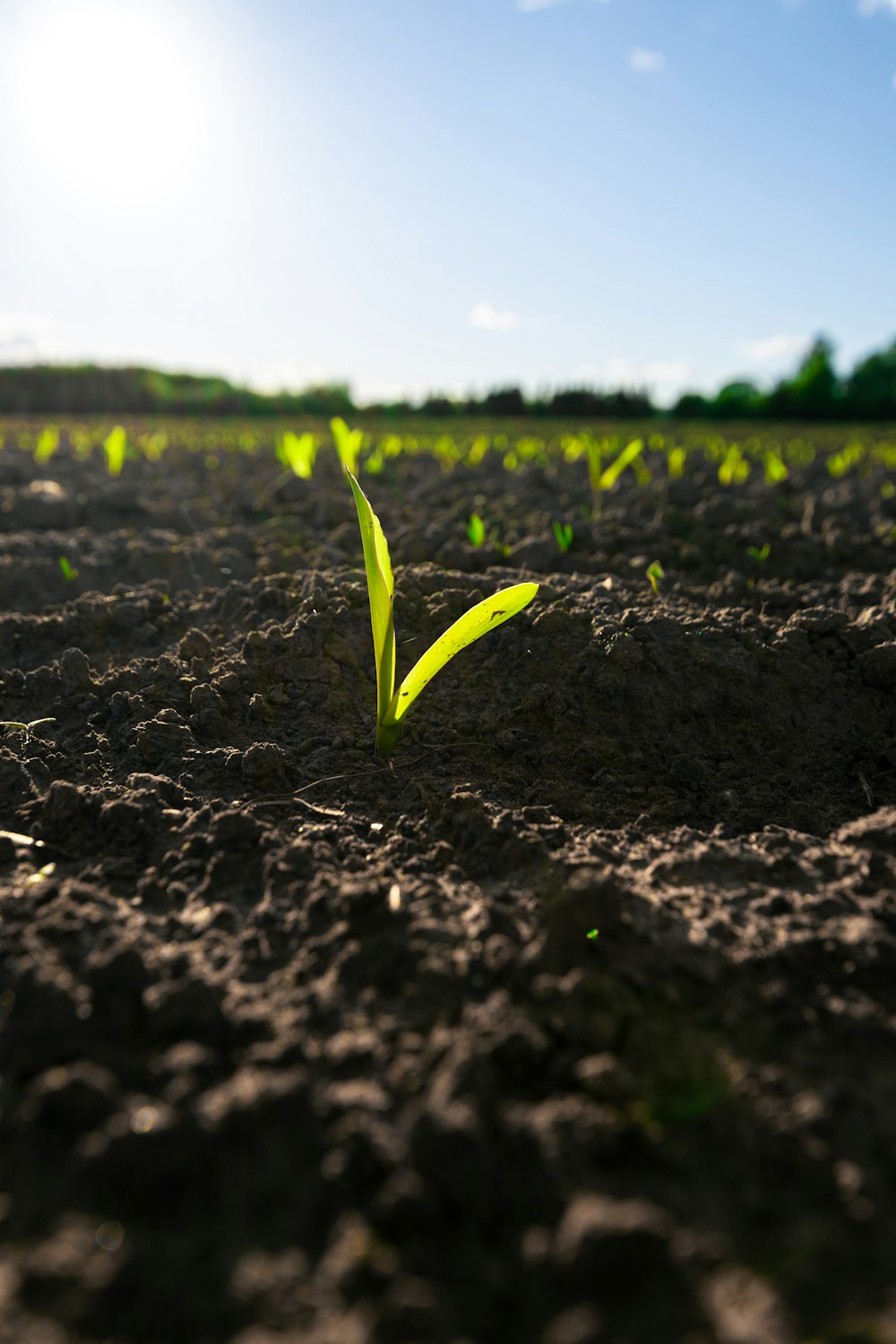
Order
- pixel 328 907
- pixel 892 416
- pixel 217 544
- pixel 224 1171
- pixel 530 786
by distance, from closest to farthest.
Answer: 1. pixel 224 1171
2. pixel 328 907
3. pixel 530 786
4. pixel 217 544
5. pixel 892 416

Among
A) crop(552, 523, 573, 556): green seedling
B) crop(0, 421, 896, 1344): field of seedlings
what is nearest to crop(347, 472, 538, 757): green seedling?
crop(0, 421, 896, 1344): field of seedlings

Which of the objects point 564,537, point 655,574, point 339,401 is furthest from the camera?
point 339,401

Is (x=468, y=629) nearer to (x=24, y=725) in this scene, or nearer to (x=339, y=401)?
(x=24, y=725)

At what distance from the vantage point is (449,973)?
106 cm

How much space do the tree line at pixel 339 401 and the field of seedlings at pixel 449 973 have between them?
17825 millimetres

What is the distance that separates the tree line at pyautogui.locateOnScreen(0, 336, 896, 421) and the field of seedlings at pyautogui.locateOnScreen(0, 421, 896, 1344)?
702 inches

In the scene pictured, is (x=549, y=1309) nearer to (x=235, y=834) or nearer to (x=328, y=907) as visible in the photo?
(x=328, y=907)

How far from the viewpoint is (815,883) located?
1.29 m

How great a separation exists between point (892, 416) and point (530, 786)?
26780 mm

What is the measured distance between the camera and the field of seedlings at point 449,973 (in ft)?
2.45

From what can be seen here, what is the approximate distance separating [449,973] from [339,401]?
21.6m

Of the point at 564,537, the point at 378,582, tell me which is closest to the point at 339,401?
the point at 564,537

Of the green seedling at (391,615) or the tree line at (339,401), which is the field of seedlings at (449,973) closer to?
the green seedling at (391,615)

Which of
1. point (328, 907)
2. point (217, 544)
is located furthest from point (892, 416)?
point (328, 907)
